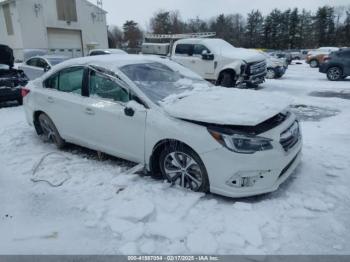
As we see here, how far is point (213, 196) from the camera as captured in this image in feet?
11.7

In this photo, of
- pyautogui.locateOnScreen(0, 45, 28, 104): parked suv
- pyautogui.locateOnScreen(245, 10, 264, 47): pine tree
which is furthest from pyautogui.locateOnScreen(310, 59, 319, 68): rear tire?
pyautogui.locateOnScreen(245, 10, 264, 47): pine tree

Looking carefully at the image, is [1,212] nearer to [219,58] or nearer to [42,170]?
[42,170]

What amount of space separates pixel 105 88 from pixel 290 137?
2514 mm

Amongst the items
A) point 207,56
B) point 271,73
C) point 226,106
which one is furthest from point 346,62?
point 226,106

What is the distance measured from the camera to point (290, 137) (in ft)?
11.7

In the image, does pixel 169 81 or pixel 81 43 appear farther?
pixel 81 43

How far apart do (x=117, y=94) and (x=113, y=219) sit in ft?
5.45

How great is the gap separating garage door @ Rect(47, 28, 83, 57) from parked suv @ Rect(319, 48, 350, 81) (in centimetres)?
2691

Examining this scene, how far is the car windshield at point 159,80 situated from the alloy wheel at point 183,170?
30.0 inches

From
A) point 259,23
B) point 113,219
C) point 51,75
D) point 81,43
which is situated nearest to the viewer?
point 113,219

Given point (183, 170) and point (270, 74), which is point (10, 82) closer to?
point (183, 170)

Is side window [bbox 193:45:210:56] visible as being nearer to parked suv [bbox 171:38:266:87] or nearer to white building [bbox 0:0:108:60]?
parked suv [bbox 171:38:266:87]

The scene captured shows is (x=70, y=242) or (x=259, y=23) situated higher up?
(x=259, y=23)

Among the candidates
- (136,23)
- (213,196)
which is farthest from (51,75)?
(136,23)
